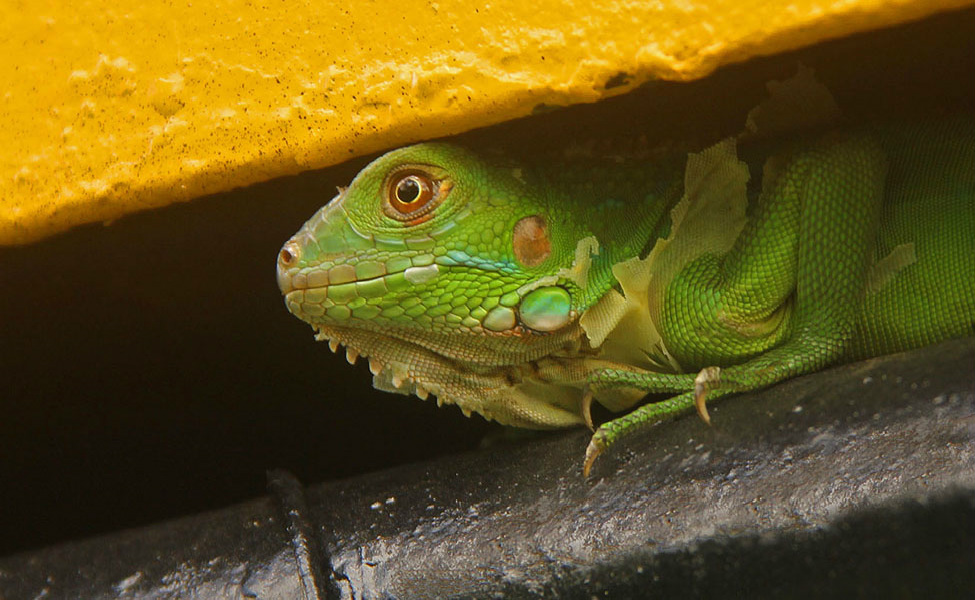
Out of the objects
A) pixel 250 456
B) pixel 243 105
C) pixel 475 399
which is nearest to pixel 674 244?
pixel 475 399

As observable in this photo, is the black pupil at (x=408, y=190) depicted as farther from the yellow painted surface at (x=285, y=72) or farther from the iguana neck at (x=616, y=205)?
the iguana neck at (x=616, y=205)

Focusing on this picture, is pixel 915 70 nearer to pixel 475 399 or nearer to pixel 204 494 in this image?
pixel 475 399

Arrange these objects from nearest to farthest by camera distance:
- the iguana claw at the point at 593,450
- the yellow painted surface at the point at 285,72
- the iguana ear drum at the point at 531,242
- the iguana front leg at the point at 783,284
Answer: the yellow painted surface at the point at 285,72
the iguana claw at the point at 593,450
the iguana front leg at the point at 783,284
the iguana ear drum at the point at 531,242

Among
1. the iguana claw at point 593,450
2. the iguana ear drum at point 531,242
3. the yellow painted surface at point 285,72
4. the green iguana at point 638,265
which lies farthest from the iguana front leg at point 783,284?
the yellow painted surface at point 285,72

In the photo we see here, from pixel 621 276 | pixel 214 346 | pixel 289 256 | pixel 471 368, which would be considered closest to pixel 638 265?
pixel 621 276

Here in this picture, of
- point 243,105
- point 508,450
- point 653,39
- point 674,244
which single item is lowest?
point 508,450
